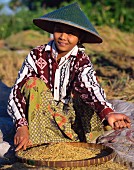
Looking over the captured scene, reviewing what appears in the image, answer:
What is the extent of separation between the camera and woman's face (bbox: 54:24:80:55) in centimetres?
338

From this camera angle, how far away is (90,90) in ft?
10.7

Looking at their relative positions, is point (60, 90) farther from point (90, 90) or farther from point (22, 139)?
point (22, 139)

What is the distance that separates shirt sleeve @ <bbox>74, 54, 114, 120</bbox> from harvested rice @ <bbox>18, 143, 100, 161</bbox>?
0.25 m

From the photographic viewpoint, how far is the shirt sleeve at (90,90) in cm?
307

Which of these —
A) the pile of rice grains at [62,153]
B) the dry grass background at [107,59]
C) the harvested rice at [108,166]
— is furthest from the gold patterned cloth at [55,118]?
the dry grass background at [107,59]

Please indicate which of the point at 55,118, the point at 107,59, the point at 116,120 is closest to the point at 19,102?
the point at 55,118

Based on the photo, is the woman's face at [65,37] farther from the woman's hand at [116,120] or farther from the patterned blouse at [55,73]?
the woman's hand at [116,120]

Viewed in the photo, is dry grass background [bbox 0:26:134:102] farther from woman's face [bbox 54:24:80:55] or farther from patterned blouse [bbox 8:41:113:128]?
woman's face [bbox 54:24:80:55]

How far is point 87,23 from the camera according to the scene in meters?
3.35

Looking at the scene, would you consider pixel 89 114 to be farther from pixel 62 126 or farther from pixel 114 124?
pixel 114 124

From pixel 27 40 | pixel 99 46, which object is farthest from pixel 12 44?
pixel 99 46

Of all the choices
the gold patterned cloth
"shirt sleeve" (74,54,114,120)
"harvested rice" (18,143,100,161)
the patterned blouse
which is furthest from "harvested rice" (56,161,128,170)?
the patterned blouse

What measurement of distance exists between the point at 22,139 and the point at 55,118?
0.36 m

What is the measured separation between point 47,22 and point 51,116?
70 centimetres
